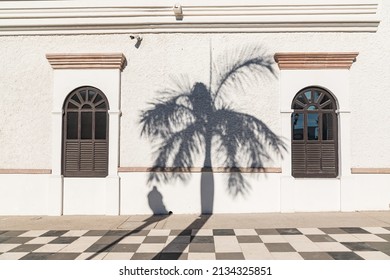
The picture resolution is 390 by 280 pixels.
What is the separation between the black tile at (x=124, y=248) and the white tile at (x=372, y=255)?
3941mm

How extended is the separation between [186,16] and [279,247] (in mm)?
6716

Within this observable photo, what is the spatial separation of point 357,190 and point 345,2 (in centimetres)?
545

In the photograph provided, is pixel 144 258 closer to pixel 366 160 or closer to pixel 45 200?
pixel 45 200

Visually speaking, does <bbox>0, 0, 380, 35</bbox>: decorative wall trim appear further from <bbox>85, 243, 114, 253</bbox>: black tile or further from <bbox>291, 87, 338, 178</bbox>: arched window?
<bbox>85, 243, 114, 253</bbox>: black tile

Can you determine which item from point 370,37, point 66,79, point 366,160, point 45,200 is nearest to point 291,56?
point 370,37

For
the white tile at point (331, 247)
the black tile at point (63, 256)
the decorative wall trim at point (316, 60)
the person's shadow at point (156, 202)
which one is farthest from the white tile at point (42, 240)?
the decorative wall trim at point (316, 60)

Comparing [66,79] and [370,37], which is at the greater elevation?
[370,37]

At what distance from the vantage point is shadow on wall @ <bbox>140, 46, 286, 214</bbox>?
27.7 feet

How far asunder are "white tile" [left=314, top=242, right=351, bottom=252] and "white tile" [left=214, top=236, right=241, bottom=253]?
1476 mm

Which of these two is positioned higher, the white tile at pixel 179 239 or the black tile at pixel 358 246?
the black tile at pixel 358 246

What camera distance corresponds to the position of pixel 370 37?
8680 millimetres

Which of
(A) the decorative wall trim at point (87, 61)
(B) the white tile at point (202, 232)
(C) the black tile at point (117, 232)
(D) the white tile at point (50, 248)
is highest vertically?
(A) the decorative wall trim at point (87, 61)

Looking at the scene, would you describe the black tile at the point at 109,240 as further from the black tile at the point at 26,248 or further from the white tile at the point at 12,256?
the white tile at the point at 12,256

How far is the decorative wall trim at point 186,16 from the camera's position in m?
8.62
